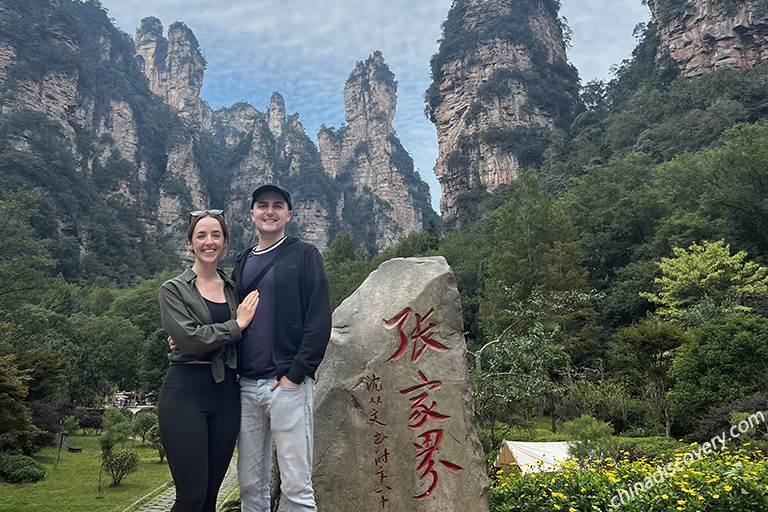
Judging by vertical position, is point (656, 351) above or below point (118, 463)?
above

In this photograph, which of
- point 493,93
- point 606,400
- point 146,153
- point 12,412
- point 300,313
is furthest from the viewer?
point 146,153

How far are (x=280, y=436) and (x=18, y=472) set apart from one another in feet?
27.6

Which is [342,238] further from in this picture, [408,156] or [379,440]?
[408,156]

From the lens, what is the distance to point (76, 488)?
7.38 m

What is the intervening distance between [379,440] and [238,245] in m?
59.4

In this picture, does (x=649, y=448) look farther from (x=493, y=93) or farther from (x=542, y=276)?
(x=493, y=93)

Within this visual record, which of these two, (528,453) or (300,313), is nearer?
(300,313)

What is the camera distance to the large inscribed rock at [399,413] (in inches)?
109

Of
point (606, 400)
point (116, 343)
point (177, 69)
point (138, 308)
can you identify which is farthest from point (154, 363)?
point (177, 69)

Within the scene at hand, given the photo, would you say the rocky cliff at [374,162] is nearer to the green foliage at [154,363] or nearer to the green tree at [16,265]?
the green foliage at [154,363]

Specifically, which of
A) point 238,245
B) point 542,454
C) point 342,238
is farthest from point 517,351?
point 238,245

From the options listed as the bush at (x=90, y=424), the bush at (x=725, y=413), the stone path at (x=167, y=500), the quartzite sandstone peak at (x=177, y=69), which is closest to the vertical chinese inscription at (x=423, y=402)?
the stone path at (x=167, y=500)

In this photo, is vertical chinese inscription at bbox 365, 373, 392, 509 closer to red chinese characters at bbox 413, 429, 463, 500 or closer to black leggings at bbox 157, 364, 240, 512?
red chinese characters at bbox 413, 429, 463, 500

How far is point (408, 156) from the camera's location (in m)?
71.4
